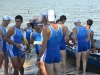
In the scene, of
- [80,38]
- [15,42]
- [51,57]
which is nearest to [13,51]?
[15,42]

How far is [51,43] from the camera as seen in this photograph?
568 centimetres

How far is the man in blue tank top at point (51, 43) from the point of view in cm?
556

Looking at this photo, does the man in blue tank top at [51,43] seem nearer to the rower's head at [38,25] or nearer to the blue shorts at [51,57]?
the blue shorts at [51,57]

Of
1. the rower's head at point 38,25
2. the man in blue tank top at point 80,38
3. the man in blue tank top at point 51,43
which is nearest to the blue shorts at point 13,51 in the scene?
the rower's head at point 38,25

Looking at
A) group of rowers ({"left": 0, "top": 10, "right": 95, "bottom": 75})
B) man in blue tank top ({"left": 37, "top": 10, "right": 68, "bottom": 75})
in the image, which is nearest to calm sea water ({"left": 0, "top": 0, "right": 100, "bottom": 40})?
group of rowers ({"left": 0, "top": 10, "right": 95, "bottom": 75})

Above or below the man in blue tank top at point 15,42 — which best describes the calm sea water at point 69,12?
above

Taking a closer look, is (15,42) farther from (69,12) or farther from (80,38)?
(69,12)

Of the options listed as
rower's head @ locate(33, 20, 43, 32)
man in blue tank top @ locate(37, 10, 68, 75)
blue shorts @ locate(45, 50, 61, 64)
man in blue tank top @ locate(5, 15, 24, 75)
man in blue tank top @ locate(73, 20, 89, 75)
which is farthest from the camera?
man in blue tank top @ locate(73, 20, 89, 75)

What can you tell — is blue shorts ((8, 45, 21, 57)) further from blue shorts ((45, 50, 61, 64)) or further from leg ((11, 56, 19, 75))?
blue shorts ((45, 50, 61, 64))

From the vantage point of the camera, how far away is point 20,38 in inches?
292

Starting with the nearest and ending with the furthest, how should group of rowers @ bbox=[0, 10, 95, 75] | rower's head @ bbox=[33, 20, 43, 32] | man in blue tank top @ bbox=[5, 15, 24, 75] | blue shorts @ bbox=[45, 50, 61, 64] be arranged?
group of rowers @ bbox=[0, 10, 95, 75] → blue shorts @ bbox=[45, 50, 61, 64] → man in blue tank top @ bbox=[5, 15, 24, 75] → rower's head @ bbox=[33, 20, 43, 32]

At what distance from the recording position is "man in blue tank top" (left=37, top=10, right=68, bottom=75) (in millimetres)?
5559

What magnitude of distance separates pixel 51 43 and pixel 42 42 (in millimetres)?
216

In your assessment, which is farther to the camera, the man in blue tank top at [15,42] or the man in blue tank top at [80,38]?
the man in blue tank top at [80,38]
